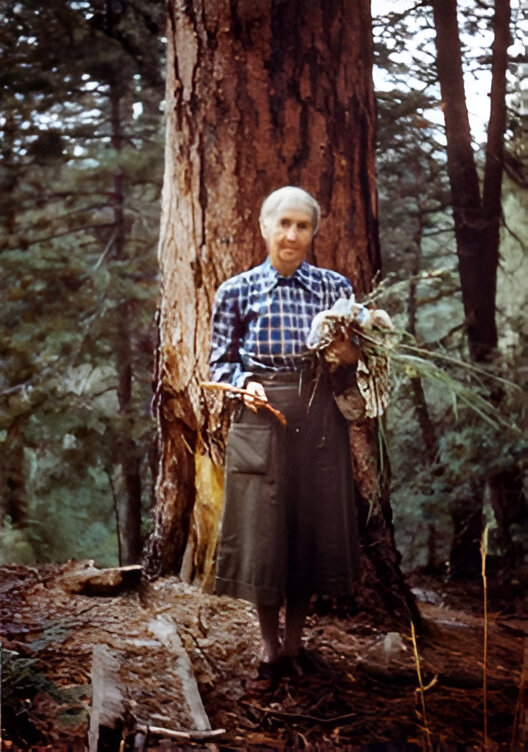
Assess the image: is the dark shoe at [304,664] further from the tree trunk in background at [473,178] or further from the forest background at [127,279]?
the tree trunk in background at [473,178]

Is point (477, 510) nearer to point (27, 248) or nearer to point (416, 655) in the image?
point (416, 655)

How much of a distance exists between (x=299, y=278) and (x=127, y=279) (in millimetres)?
730

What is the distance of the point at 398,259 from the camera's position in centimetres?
231

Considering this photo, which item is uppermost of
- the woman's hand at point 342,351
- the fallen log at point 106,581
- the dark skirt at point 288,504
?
the woman's hand at point 342,351

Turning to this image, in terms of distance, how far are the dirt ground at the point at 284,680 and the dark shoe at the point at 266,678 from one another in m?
0.02

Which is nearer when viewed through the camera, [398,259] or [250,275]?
[250,275]

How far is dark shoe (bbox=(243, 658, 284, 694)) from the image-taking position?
205 centimetres

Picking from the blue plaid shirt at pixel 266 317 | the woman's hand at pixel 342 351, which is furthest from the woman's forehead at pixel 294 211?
the woman's hand at pixel 342 351

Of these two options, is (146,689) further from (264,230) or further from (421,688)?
(264,230)

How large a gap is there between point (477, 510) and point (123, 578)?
1145mm

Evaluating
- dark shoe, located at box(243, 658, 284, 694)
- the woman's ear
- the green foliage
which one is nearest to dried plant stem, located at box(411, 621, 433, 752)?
dark shoe, located at box(243, 658, 284, 694)

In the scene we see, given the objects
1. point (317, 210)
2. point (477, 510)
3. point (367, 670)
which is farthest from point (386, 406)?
point (367, 670)

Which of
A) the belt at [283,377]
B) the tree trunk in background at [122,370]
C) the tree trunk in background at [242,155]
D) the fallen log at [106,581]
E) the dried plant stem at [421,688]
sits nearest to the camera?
the dried plant stem at [421,688]

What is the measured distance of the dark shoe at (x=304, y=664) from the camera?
208 cm
